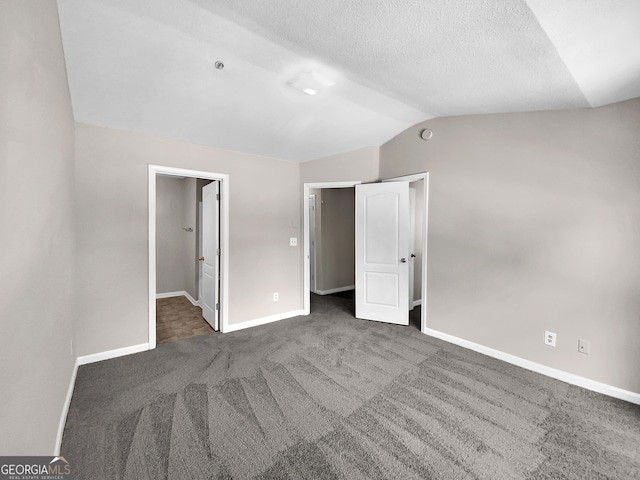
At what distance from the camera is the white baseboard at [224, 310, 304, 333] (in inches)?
146

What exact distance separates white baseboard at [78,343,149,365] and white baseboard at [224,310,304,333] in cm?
93

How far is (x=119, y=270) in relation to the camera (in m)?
2.94

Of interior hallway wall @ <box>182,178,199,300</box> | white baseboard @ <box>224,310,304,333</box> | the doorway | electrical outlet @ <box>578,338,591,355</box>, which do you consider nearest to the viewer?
electrical outlet @ <box>578,338,591,355</box>

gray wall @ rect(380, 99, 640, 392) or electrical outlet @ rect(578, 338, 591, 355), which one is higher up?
gray wall @ rect(380, 99, 640, 392)

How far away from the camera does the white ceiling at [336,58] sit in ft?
5.11

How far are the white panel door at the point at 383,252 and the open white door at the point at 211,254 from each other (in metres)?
1.96

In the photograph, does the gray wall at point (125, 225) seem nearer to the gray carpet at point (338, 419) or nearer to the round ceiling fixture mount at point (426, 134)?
the gray carpet at point (338, 419)

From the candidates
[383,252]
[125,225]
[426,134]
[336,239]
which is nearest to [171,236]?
[125,225]

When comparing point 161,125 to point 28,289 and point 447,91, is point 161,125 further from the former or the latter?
point 447,91

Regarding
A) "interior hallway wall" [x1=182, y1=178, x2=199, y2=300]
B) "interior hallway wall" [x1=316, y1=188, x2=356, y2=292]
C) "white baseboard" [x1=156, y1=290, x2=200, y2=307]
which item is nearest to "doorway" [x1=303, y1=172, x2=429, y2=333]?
"interior hallway wall" [x1=316, y1=188, x2=356, y2=292]

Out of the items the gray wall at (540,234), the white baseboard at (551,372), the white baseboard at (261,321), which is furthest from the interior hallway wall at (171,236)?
the white baseboard at (551,372)

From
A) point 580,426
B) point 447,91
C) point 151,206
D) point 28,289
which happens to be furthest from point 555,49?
point 151,206

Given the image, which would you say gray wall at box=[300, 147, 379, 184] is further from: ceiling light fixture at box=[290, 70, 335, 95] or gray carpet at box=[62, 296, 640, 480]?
gray carpet at box=[62, 296, 640, 480]

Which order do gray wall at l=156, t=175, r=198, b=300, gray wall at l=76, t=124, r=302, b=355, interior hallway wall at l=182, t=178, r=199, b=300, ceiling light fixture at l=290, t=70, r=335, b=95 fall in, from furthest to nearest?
gray wall at l=156, t=175, r=198, b=300 < interior hallway wall at l=182, t=178, r=199, b=300 < gray wall at l=76, t=124, r=302, b=355 < ceiling light fixture at l=290, t=70, r=335, b=95
